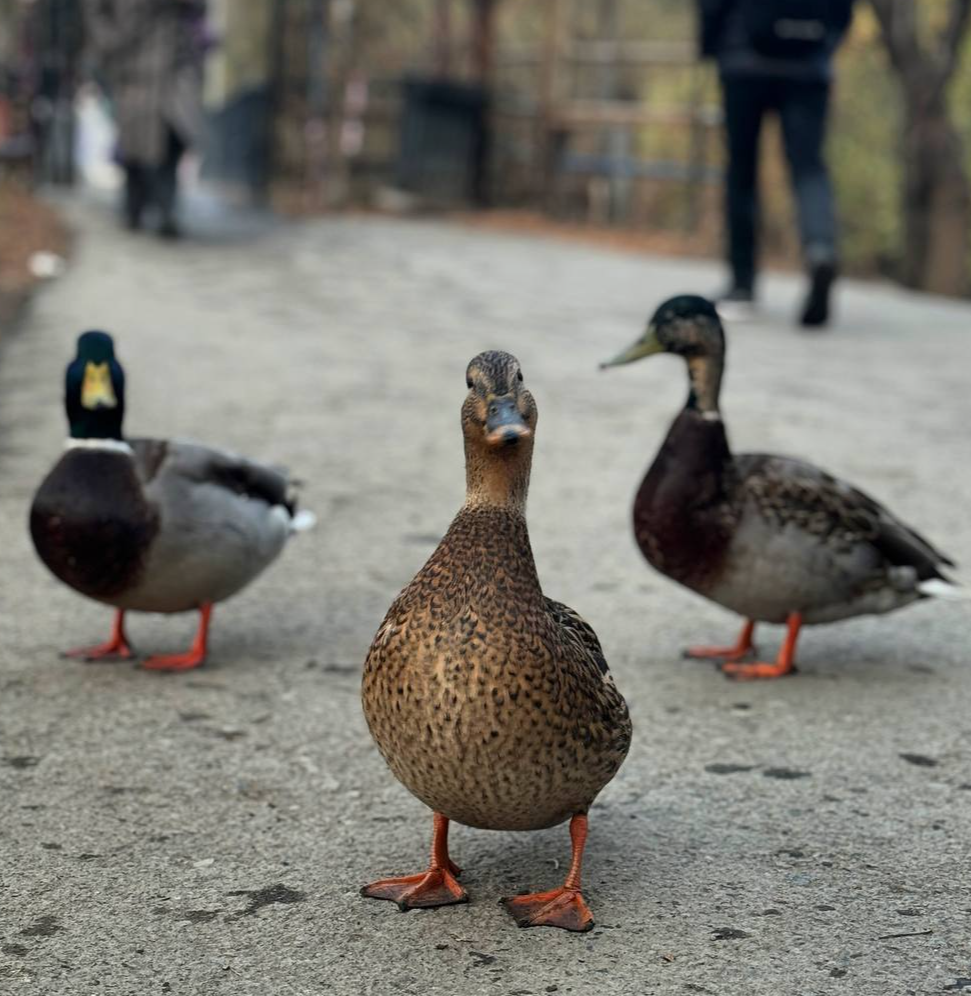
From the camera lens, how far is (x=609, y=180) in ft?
60.7

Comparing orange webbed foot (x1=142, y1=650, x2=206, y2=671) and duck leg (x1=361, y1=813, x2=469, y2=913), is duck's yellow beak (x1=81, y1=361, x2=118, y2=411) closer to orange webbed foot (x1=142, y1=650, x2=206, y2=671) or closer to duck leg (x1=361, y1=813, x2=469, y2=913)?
orange webbed foot (x1=142, y1=650, x2=206, y2=671)

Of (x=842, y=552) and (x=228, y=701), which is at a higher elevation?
(x=842, y=552)

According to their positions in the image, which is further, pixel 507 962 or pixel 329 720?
pixel 329 720

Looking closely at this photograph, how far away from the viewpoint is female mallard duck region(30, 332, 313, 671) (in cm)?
410

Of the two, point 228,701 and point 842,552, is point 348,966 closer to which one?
point 228,701

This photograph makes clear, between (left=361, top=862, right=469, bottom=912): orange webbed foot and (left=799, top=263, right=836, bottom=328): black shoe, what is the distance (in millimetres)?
7178

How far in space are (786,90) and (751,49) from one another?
1.06 ft

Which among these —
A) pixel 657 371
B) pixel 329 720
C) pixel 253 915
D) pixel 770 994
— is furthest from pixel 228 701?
pixel 657 371

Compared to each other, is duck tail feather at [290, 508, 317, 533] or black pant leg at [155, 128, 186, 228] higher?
black pant leg at [155, 128, 186, 228]

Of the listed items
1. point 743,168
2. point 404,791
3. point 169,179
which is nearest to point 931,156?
point 743,168

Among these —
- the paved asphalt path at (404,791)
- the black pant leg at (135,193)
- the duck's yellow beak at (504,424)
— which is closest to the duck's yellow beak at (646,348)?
the paved asphalt path at (404,791)

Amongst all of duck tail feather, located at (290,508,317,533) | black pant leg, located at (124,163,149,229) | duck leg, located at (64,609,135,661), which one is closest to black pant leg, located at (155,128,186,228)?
black pant leg, located at (124,163,149,229)

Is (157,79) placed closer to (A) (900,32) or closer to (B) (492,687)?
(A) (900,32)

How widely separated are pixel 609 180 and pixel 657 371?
10.1m
